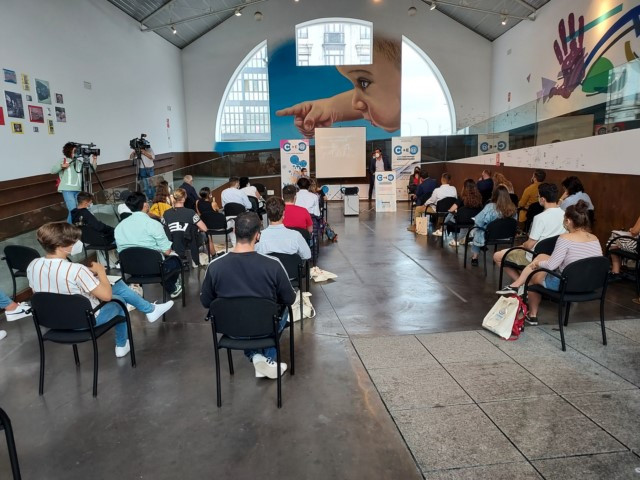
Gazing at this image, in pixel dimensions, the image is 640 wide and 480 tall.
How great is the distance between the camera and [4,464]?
2389mm

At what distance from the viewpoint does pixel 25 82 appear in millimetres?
7961

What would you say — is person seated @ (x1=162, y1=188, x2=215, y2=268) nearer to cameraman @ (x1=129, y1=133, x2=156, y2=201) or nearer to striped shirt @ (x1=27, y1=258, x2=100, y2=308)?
striped shirt @ (x1=27, y1=258, x2=100, y2=308)

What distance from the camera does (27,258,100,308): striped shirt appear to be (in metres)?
3.01

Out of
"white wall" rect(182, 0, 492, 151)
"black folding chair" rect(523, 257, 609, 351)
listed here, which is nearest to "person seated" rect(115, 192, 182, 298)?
"black folding chair" rect(523, 257, 609, 351)

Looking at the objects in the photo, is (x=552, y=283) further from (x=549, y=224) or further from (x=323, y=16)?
(x=323, y=16)

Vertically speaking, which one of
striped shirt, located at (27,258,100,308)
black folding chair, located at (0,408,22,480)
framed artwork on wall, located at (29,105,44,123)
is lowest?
black folding chair, located at (0,408,22,480)

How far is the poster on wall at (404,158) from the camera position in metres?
14.2

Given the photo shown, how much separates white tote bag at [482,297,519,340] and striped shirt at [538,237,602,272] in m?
0.41

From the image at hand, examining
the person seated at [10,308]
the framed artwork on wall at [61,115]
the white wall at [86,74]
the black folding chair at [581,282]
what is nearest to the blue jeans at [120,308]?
the person seated at [10,308]

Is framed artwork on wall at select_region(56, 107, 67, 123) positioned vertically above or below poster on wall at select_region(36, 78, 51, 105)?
below

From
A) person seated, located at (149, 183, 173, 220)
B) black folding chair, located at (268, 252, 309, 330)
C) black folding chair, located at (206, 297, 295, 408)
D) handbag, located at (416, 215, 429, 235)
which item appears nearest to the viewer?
black folding chair, located at (206, 297, 295, 408)

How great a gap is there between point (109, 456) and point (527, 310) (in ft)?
11.4

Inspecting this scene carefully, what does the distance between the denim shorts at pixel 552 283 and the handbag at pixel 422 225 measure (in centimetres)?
485

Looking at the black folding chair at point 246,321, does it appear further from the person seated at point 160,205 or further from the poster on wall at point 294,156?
the poster on wall at point 294,156
